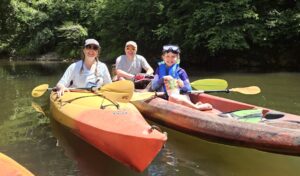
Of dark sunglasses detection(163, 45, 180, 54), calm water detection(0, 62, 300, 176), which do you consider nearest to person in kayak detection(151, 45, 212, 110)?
dark sunglasses detection(163, 45, 180, 54)

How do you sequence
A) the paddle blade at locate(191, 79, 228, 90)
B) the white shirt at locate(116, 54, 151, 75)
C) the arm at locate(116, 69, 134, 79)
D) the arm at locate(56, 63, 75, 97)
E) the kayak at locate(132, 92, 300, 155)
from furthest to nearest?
1. the white shirt at locate(116, 54, 151, 75)
2. the arm at locate(116, 69, 134, 79)
3. the paddle blade at locate(191, 79, 228, 90)
4. the arm at locate(56, 63, 75, 97)
5. the kayak at locate(132, 92, 300, 155)

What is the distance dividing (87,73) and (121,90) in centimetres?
114

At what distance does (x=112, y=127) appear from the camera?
4.79m

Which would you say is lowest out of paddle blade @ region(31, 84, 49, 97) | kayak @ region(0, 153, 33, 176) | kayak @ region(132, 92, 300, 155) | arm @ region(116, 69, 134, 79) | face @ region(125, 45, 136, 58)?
kayak @ region(132, 92, 300, 155)

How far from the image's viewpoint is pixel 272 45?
16297 mm

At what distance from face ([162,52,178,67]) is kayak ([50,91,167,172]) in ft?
3.98

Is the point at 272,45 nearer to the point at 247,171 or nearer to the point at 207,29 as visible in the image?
the point at 207,29

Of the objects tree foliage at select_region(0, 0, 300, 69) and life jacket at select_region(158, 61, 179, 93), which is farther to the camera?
tree foliage at select_region(0, 0, 300, 69)

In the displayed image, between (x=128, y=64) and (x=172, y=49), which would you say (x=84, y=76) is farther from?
(x=128, y=64)

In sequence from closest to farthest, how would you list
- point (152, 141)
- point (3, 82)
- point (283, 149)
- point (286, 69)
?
point (152, 141) < point (283, 149) < point (3, 82) < point (286, 69)

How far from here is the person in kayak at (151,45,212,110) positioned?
6.41 metres

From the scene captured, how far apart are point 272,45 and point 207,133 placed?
463 inches

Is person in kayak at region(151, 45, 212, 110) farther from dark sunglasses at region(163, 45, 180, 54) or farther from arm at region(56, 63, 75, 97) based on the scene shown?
arm at region(56, 63, 75, 97)

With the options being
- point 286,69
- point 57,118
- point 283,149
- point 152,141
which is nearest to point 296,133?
point 283,149
